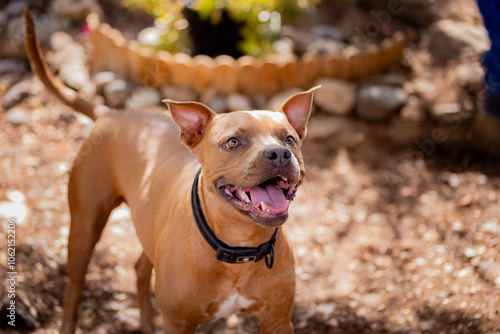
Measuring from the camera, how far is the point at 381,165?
19.0 ft

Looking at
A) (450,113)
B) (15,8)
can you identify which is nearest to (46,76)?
(450,113)

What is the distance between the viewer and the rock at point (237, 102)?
589cm

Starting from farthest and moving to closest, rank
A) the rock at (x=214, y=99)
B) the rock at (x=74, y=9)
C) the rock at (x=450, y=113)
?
1. the rock at (x=74, y=9)
2. the rock at (x=214, y=99)
3. the rock at (x=450, y=113)

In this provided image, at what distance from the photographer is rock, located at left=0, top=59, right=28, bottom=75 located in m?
6.59

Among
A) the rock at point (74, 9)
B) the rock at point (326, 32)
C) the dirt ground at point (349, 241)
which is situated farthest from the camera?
the rock at point (74, 9)

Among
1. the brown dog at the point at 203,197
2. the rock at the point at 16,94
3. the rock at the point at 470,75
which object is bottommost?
the rock at the point at 16,94

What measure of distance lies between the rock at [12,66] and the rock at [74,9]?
2.95ft

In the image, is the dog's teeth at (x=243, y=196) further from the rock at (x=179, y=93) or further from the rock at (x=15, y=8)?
the rock at (x=15, y=8)

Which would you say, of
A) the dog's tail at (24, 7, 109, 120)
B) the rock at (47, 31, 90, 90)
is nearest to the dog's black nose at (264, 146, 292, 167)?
the dog's tail at (24, 7, 109, 120)

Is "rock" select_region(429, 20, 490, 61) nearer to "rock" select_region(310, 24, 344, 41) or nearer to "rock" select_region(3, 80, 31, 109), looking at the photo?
"rock" select_region(310, 24, 344, 41)

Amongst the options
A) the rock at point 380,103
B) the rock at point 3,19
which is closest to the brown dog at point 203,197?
the rock at point 380,103

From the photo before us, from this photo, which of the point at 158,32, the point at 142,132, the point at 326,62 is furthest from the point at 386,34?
the point at 142,132

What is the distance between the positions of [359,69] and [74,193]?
397 centimetres

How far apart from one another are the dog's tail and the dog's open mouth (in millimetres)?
1627
